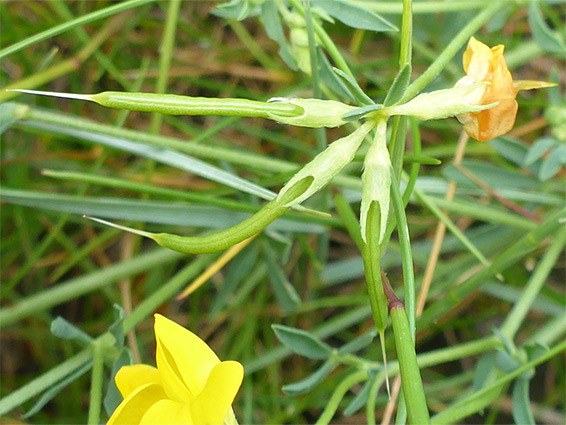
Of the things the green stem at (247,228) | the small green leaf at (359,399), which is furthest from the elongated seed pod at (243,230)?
the small green leaf at (359,399)

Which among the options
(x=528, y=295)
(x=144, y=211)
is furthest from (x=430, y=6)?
(x=144, y=211)

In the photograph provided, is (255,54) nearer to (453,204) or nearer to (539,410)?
(453,204)

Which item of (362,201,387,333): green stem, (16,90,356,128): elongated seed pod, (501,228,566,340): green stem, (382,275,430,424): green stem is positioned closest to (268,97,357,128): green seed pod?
(16,90,356,128): elongated seed pod

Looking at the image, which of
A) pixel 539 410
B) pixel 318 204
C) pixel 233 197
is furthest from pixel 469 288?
pixel 539 410

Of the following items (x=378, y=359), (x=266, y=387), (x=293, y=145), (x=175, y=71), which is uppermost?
(x=175, y=71)

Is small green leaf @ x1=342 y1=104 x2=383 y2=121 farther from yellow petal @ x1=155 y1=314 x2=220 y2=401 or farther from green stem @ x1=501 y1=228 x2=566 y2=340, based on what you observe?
green stem @ x1=501 y1=228 x2=566 y2=340

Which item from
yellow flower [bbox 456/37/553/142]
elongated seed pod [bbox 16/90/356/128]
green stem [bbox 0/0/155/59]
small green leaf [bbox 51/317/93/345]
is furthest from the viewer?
small green leaf [bbox 51/317/93/345]
